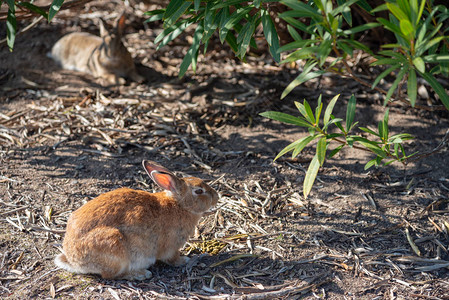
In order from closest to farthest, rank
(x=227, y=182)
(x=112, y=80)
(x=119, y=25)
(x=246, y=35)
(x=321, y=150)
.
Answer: (x=321, y=150) → (x=246, y=35) → (x=227, y=182) → (x=112, y=80) → (x=119, y=25)

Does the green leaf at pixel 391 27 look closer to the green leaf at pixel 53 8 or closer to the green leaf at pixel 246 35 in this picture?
the green leaf at pixel 246 35

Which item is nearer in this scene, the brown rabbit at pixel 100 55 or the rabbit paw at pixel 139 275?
the rabbit paw at pixel 139 275

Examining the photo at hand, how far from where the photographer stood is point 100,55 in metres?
8.87

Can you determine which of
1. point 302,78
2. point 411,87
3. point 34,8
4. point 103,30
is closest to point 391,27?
point 411,87

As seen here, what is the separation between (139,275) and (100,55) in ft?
17.7

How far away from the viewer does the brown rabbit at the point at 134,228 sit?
4.21 metres

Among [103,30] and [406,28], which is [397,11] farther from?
[103,30]

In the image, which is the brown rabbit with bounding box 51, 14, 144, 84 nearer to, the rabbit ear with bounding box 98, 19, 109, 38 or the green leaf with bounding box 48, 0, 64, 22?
the rabbit ear with bounding box 98, 19, 109, 38

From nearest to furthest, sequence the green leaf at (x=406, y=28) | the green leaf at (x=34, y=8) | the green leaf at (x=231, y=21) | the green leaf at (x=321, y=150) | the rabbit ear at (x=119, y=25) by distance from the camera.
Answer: the green leaf at (x=406, y=28), the green leaf at (x=321, y=150), the green leaf at (x=231, y=21), the green leaf at (x=34, y=8), the rabbit ear at (x=119, y=25)

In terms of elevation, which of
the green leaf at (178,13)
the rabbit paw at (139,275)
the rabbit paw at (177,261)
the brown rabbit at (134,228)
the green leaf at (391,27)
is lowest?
the rabbit paw at (177,261)

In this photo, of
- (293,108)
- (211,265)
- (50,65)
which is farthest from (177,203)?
(50,65)

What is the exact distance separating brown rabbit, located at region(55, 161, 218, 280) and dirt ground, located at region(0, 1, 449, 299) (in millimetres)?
161

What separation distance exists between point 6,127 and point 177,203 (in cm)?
347

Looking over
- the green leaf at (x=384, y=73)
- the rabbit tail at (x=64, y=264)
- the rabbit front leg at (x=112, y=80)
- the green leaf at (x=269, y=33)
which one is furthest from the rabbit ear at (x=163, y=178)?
the rabbit front leg at (x=112, y=80)
